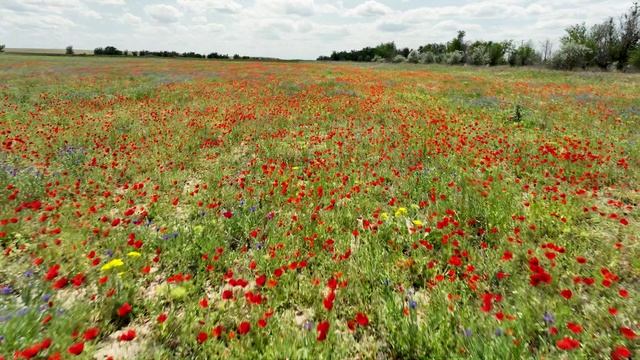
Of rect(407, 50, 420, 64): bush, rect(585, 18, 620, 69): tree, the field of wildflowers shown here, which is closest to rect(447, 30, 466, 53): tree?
rect(407, 50, 420, 64): bush

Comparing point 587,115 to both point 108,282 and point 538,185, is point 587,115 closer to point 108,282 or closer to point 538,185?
point 538,185

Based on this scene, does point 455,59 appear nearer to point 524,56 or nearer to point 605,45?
point 524,56

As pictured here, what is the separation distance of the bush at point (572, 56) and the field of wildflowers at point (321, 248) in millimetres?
58233

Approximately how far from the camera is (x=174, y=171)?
819cm

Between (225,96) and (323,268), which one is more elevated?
(225,96)

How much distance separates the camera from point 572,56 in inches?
2226

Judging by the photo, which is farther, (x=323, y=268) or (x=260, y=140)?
(x=260, y=140)

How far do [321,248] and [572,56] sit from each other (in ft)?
228

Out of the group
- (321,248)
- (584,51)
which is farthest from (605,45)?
(321,248)

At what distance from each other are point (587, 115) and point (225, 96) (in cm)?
1693

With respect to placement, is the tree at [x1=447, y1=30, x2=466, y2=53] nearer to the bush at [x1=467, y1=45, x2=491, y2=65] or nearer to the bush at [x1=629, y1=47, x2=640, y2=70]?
the bush at [x1=467, y1=45, x2=491, y2=65]

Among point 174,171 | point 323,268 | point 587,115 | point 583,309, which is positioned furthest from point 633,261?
point 587,115

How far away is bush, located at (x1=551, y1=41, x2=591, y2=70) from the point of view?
56312 millimetres

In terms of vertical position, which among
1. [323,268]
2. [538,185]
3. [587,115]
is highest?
[587,115]
